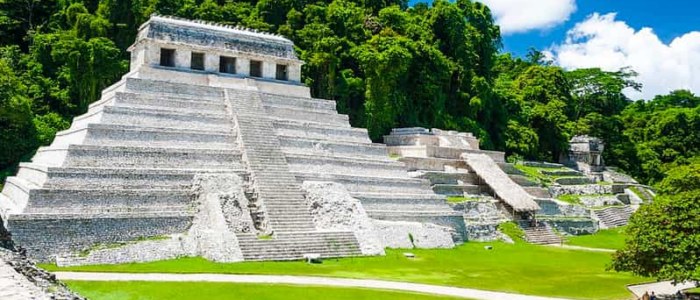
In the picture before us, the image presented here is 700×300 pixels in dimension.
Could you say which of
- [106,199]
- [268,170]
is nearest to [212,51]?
[268,170]

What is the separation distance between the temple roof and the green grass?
1764cm

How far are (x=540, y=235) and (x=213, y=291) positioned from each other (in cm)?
2446

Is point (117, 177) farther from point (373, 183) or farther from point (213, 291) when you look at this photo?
point (373, 183)

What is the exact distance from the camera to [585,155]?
64875 millimetres

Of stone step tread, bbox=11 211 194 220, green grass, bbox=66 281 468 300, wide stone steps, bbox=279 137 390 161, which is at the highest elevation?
wide stone steps, bbox=279 137 390 161

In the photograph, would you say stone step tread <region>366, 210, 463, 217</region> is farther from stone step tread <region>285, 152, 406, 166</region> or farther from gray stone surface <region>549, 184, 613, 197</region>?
gray stone surface <region>549, 184, 613, 197</region>

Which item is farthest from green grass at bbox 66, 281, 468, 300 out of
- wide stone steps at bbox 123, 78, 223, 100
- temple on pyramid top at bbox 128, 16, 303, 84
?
temple on pyramid top at bbox 128, 16, 303, 84

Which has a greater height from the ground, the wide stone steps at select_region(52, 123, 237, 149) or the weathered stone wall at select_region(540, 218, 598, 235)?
the wide stone steps at select_region(52, 123, 237, 149)

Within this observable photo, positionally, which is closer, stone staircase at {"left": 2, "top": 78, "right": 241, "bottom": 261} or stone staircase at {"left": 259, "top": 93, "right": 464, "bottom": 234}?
stone staircase at {"left": 2, "top": 78, "right": 241, "bottom": 261}

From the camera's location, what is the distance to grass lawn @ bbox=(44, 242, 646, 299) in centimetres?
2236

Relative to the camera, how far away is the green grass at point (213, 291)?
18.2 meters

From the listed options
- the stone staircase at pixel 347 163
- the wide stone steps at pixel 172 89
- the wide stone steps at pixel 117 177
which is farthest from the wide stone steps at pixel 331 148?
the wide stone steps at pixel 117 177

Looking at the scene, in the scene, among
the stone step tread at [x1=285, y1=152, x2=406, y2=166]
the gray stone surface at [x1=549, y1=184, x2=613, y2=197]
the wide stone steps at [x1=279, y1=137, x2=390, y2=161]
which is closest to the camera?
the stone step tread at [x1=285, y1=152, x2=406, y2=166]

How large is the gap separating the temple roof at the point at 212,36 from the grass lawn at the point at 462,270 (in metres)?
14.1
